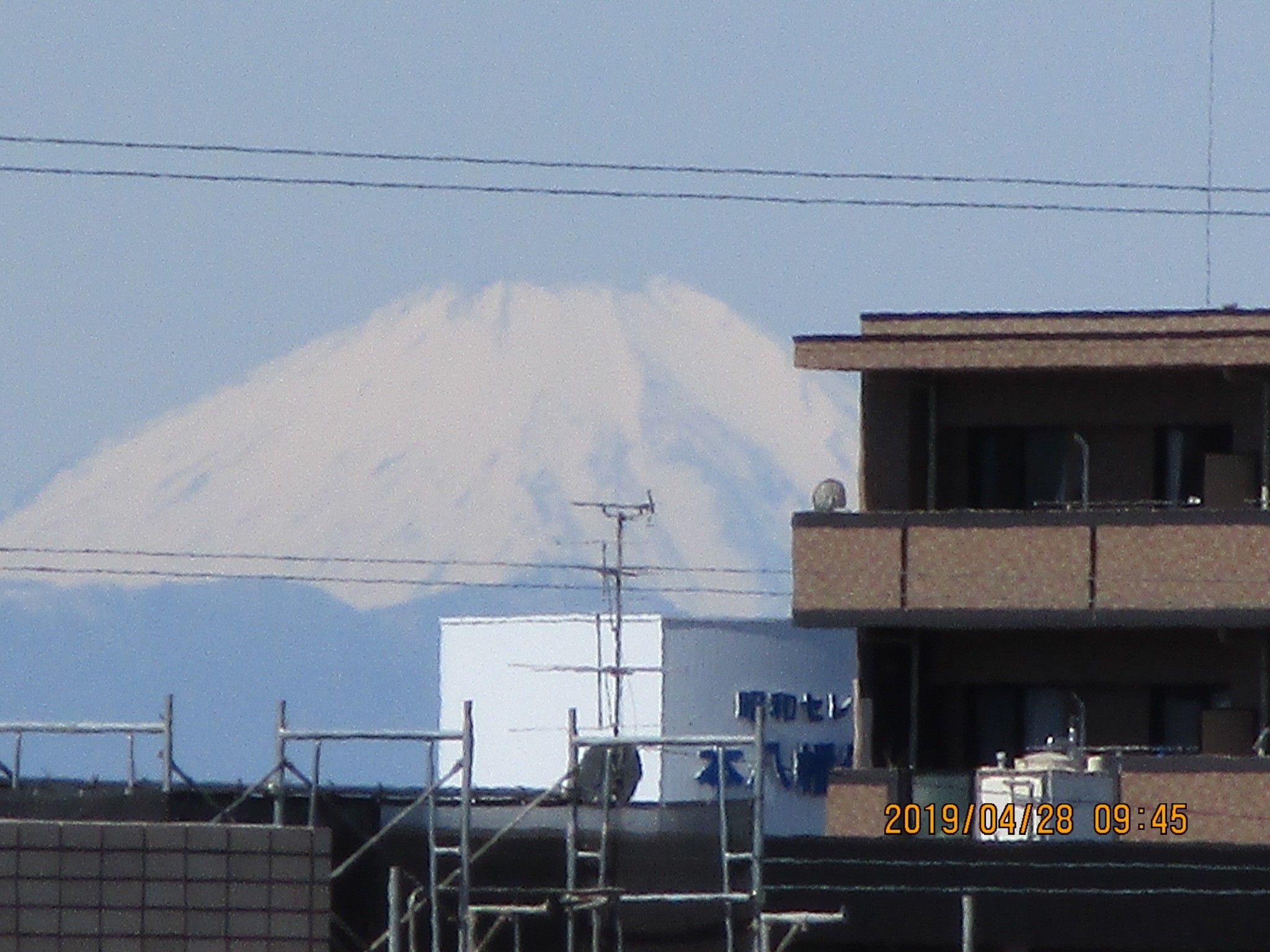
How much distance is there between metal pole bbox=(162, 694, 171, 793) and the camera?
79.0 ft

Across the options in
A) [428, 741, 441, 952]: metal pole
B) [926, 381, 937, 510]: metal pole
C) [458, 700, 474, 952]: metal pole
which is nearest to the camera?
[458, 700, 474, 952]: metal pole

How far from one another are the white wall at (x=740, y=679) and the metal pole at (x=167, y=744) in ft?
143

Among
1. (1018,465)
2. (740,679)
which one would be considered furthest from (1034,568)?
(740,679)

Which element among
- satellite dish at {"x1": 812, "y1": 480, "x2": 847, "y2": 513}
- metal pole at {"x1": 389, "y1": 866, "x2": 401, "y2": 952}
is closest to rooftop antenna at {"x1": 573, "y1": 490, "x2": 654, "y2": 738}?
satellite dish at {"x1": 812, "y1": 480, "x2": 847, "y2": 513}

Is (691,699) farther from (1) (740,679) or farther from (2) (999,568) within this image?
(2) (999,568)

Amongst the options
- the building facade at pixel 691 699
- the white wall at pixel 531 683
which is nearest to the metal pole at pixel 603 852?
the building facade at pixel 691 699

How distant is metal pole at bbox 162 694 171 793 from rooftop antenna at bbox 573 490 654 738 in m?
36.1

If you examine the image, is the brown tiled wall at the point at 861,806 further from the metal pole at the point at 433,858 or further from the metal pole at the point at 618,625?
the metal pole at the point at 618,625

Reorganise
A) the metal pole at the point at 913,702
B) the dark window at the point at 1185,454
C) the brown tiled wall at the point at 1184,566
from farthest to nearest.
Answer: the metal pole at the point at 913,702 → the dark window at the point at 1185,454 → the brown tiled wall at the point at 1184,566

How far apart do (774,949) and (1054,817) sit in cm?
625

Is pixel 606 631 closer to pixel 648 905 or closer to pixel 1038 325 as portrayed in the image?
pixel 1038 325

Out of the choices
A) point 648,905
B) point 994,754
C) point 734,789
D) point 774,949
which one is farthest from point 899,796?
point 734,789

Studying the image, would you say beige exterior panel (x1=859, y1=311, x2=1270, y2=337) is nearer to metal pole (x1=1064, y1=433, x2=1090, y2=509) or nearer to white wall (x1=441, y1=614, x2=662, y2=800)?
metal pole (x1=1064, y1=433, x2=1090, y2=509)
